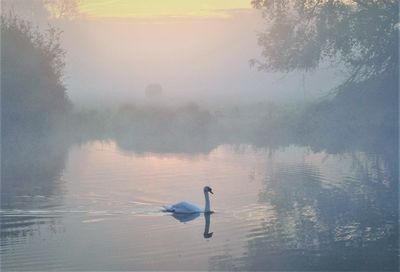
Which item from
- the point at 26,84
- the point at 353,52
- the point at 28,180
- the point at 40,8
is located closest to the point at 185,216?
the point at 28,180

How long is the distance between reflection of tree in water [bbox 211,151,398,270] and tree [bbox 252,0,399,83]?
1630cm

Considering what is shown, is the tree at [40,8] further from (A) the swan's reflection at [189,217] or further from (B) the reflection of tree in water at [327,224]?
(A) the swan's reflection at [189,217]

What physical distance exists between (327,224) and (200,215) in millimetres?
3026

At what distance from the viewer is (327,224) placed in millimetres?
19953

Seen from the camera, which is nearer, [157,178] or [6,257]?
[6,257]

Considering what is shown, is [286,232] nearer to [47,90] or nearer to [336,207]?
[336,207]

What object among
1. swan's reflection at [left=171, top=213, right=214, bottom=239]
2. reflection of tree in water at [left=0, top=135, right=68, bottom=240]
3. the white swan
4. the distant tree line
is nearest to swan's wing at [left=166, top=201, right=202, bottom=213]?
the white swan

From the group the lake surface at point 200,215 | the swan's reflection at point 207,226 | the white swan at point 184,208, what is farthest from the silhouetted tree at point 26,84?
the swan's reflection at point 207,226

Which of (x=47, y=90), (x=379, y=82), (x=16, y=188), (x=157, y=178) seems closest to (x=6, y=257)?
(x=16, y=188)

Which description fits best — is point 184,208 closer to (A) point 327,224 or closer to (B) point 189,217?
(B) point 189,217

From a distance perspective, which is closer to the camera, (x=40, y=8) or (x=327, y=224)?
(x=327, y=224)

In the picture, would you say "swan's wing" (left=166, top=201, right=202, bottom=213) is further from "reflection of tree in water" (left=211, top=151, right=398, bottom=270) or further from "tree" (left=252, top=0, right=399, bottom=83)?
"tree" (left=252, top=0, right=399, bottom=83)

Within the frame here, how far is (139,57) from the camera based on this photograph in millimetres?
194250

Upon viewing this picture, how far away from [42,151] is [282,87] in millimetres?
98717
